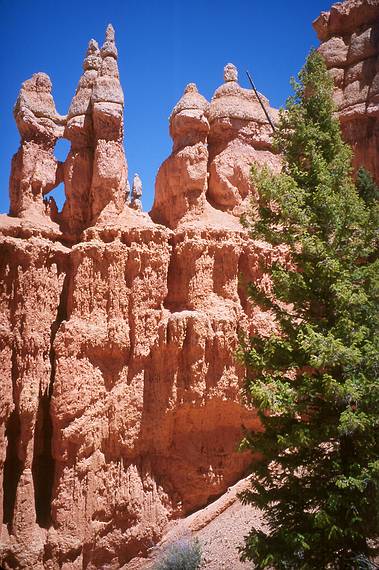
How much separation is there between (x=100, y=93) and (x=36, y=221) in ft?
21.3

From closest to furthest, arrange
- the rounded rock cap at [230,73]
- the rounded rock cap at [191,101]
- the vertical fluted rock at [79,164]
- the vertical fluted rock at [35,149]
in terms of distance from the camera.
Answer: the vertical fluted rock at [35,149] → the vertical fluted rock at [79,164] → the rounded rock cap at [191,101] → the rounded rock cap at [230,73]

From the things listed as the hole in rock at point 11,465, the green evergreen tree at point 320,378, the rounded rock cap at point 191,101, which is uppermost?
the rounded rock cap at point 191,101

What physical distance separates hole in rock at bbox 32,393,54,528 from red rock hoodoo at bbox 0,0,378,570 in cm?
5

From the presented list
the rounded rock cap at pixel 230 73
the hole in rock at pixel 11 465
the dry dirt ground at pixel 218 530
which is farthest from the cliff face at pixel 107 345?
the rounded rock cap at pixel 230 73

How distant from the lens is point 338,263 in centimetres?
1037

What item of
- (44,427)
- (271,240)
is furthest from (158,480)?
(271,240)

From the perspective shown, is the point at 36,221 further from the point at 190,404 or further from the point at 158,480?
the point at 158,480

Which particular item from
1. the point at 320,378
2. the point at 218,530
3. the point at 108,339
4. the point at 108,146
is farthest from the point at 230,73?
the point at 218,530

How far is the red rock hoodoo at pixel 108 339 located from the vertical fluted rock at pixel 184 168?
0.21 feet

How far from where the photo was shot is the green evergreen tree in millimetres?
9438

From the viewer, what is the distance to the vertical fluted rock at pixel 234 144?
23.0m

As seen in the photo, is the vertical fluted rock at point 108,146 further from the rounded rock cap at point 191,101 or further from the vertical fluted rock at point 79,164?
the rounded rock cap at point 191,101

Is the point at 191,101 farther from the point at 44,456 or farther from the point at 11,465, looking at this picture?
the point at 11,465

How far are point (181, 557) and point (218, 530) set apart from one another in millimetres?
2116
